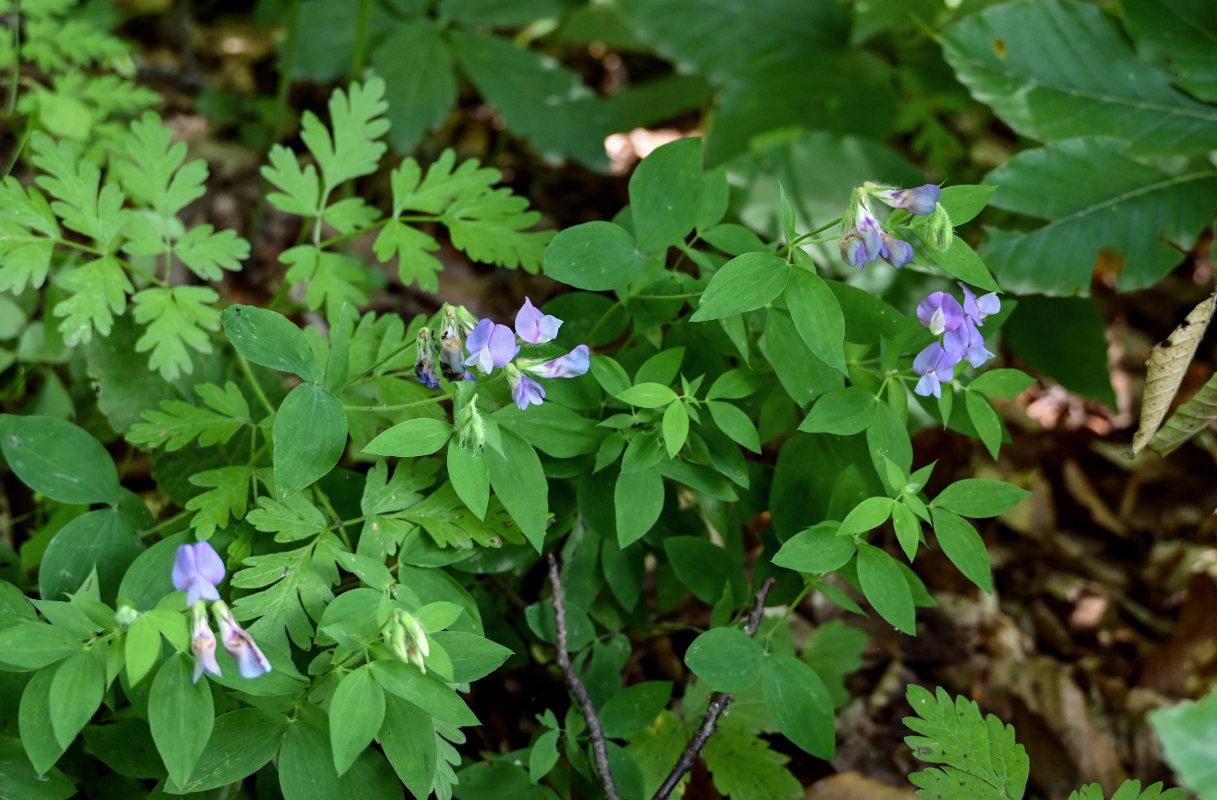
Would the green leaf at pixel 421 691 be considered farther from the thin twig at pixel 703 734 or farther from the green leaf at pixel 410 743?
the thin twig at pixel 703 734

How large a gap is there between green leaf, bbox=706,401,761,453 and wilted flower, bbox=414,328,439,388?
44cm

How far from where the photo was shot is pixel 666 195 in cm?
160

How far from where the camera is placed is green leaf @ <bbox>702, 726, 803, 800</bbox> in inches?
64.7

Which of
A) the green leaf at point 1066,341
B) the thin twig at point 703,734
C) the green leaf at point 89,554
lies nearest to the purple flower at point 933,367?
the thin twig at point 703,734

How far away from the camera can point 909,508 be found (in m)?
1.45

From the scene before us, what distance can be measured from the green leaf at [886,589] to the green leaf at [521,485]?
0.50 metres

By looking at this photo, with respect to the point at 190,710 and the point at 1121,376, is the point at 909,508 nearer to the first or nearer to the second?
the point at 190,710

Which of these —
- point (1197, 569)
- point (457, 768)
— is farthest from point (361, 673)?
point (1197, 569)

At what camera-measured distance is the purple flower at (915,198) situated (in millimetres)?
1267

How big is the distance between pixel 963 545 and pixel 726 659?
1.35 feet

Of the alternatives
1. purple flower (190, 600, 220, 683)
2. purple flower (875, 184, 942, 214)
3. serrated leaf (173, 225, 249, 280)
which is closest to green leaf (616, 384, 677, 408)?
purple flower (875, 184, 942, 214)

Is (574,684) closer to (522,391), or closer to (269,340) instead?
(522,391)

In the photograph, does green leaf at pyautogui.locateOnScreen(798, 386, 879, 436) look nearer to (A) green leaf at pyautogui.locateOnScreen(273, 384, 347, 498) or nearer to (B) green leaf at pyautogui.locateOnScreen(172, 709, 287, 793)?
(A) green leaf at pyautogui.locateOnScreen(273, 384, 347, 498)

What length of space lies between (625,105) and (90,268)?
76.2 inches
